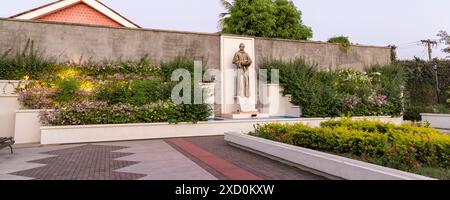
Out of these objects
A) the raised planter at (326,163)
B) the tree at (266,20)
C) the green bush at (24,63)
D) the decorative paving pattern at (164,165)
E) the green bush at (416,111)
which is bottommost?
the decorative paving pattern at (164,165)

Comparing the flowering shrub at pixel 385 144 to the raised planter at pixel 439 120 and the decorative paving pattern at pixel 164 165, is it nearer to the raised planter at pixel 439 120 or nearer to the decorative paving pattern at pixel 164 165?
the decorative paving pattern at pixel 164 165

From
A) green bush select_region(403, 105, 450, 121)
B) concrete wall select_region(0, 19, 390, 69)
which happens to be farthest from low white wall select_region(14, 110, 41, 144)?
green bush select_region(403, 105, 450, 121)

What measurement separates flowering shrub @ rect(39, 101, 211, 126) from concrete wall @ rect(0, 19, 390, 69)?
11.2 ft

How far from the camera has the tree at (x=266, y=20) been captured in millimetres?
26688

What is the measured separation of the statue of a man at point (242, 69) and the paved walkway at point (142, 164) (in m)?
5.71

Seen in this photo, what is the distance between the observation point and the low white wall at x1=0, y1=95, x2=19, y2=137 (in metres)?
10.5

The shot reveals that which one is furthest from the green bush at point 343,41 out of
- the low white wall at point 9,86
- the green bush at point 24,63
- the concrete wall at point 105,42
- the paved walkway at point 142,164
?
the low white wall at point 9,86

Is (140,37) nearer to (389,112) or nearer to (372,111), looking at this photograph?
(372,111)

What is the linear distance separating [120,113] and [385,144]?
8514 millimetres

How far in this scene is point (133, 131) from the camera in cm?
1072

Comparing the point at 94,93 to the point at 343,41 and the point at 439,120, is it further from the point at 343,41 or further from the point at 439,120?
the point at 439,120

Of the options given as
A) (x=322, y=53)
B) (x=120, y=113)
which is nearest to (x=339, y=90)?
(x=322, y=53)

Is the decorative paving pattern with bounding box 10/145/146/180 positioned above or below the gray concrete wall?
below

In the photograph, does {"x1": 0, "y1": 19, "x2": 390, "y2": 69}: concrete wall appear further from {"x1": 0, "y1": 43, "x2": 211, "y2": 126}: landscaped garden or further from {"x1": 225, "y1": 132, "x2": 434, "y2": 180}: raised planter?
{"x1": 225, "y1": 132, "x2": 434, "y2": 180}: raised planter
